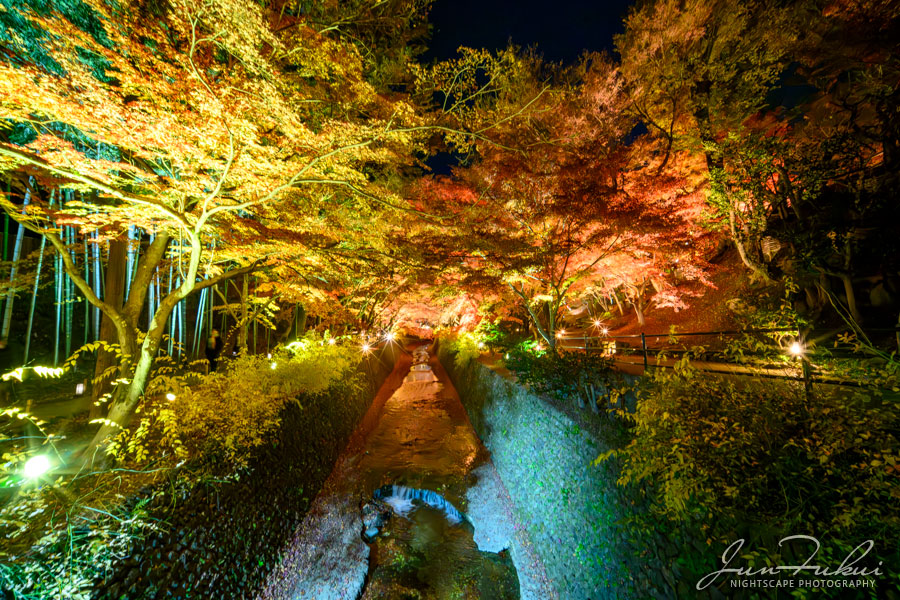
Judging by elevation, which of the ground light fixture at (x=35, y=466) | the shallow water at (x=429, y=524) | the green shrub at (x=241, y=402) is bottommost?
the shallow water at (x=429, y=524)

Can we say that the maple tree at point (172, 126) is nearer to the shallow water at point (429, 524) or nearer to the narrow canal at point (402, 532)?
the narrow canal at point (402, 532)

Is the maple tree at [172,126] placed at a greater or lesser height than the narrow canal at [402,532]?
greater

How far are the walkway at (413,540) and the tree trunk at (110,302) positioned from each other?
16.8 ft

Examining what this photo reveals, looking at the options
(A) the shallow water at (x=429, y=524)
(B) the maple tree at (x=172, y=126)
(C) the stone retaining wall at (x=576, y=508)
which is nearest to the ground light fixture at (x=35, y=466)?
(B) the maple tree at (x=172, y=126)

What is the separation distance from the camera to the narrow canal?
5.16 metres

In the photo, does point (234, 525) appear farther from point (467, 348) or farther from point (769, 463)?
point (467, 348)

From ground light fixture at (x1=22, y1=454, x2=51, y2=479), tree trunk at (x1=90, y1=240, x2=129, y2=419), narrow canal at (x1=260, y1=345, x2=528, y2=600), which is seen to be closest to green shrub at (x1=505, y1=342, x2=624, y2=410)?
narrow canal at (x1=260, y1=345, x2=528, y2=600)

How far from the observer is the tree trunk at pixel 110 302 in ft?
21.0

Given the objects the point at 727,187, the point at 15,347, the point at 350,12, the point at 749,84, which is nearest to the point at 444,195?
the point at 350,12

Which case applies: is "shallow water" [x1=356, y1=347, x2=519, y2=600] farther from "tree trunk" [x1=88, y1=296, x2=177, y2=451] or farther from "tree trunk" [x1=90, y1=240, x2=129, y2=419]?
"tree trunk" [x1=90, y1=240, x2=129, y2=419]

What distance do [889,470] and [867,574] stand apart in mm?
710
